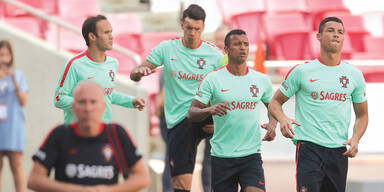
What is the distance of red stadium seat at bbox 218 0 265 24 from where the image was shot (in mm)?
14805

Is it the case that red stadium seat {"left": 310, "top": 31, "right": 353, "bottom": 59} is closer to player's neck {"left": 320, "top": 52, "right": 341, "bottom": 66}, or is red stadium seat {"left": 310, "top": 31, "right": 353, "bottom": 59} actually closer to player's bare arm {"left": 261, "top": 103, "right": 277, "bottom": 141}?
player's neck {"left": 320, "top": 52, "right": 341, "bottom": 66}

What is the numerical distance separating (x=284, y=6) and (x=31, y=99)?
19.1ft

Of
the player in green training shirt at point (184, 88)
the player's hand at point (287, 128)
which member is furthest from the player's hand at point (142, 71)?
the player's hand at point (287, 128)

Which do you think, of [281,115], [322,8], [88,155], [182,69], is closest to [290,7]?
[322,8]

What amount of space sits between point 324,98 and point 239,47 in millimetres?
922

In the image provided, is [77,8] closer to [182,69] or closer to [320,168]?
[182,69]

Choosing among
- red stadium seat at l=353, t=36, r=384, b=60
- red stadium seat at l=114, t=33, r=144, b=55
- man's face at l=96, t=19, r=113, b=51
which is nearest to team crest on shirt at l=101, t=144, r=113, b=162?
man's face at l=96, t=19, r=113, b=51

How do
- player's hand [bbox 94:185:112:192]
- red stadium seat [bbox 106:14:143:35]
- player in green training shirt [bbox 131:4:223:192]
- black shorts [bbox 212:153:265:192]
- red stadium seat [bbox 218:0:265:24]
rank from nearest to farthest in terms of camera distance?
player's hand [bbox 94:185:112:192]
black shorts [bbox 212:153:265:192]
player in green training shirt [bbox 131:4:223:192]
red stadium seat [bbox 218:0:265:24]
red stadium seat [bbox 106:14:143:35]

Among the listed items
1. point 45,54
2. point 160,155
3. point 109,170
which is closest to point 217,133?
point 109,170

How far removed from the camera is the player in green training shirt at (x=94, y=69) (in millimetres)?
7078

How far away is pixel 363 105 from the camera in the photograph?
7.15m

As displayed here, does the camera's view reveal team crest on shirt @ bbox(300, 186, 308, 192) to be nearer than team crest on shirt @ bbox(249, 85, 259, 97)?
Yes

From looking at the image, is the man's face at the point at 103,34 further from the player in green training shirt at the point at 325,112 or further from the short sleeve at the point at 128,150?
the short sleeve at the point at 128,150

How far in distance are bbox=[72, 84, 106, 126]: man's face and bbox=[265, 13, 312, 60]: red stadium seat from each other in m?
9.71
